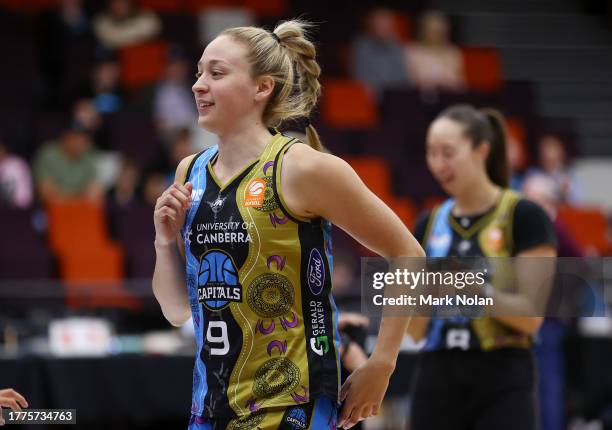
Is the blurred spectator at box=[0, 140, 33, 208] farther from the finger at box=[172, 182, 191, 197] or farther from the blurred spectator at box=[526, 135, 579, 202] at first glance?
the finger at box=[172, 182, 191, 197]

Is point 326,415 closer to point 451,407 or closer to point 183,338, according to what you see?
point 451,407

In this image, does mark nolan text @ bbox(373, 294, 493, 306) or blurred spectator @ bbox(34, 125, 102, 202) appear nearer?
mark nolan text @ bbox(373, 294, 493, 306)

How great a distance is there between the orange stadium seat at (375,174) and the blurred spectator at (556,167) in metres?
1.57

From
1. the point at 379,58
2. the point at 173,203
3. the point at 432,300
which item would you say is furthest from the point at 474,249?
the point at 379,58

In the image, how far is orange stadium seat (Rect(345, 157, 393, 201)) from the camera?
10.9m

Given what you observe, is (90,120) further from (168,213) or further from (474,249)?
(168,213)

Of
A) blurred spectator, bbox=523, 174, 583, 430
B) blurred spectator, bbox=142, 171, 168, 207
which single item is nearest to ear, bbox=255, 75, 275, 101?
blurred spectator, bbox=523, 174, 583, 430

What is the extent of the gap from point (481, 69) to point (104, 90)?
4895mm

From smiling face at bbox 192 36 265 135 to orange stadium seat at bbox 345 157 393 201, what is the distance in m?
7.74

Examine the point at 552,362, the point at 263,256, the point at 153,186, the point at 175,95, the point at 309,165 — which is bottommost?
the point at 552,362

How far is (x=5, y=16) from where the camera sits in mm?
12156

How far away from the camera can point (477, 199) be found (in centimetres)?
460

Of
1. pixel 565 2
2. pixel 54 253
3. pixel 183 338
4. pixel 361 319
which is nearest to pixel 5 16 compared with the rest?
pixel 54 253

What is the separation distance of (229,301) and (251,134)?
0.46m
